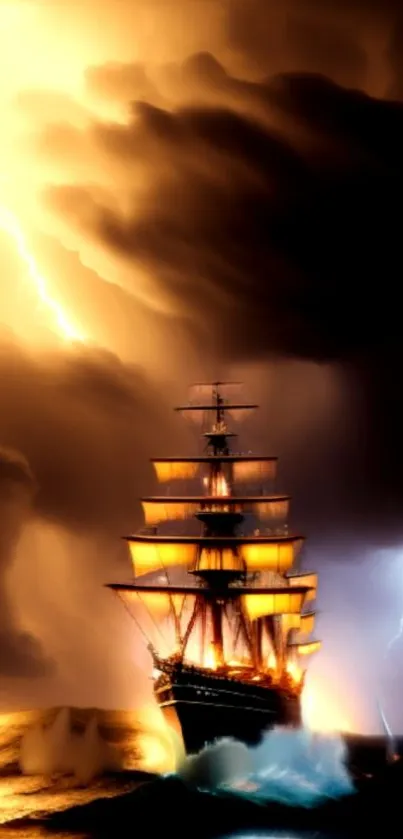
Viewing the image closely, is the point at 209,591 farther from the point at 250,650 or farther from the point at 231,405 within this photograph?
the point at 231,405

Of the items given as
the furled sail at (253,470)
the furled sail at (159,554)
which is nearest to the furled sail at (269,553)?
the furled sail at (159,554)

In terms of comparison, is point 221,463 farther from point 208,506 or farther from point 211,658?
point 211,658

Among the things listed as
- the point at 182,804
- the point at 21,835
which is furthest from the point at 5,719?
the point at 21,835

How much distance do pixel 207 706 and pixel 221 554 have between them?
6.89 m

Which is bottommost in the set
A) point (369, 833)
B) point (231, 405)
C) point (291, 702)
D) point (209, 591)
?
point (369, 833)

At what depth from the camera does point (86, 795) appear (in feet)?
153

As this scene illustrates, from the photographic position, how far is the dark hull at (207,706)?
48562 millimetres

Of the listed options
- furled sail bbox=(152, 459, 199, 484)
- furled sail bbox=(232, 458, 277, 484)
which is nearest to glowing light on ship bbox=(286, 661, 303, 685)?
furled sail bbox=(232, 458, 277, 484)

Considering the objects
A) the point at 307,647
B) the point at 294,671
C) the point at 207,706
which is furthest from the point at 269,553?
the point at 207,706

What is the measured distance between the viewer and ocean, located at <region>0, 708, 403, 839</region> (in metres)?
43.7

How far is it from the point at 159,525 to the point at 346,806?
1143 cm

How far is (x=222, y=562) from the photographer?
54.4 metres

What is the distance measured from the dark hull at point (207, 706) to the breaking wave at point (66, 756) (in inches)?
109

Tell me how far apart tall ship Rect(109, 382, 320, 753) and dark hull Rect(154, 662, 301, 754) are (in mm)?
680
